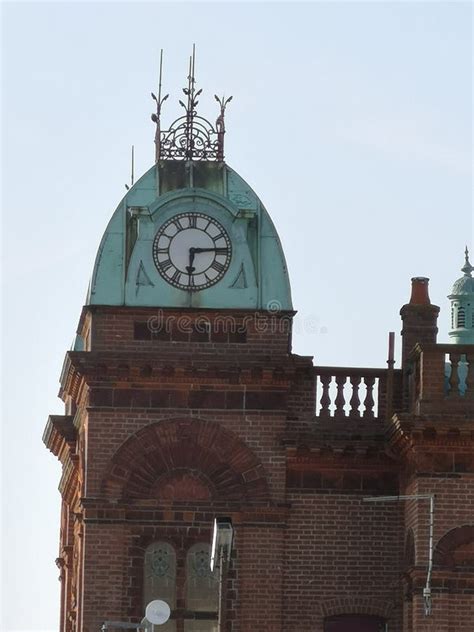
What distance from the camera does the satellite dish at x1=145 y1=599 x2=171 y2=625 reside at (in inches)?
1718

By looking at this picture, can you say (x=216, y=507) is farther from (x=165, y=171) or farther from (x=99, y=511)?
(x=165, y=171)

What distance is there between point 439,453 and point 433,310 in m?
3.93

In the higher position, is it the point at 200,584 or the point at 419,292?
the point at 419,292

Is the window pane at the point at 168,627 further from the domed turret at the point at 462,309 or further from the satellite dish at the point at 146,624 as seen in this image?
the domed turret at the point at 462,309

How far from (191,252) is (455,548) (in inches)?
295

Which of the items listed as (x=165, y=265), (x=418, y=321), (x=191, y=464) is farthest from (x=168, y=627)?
(x=418, y=321)

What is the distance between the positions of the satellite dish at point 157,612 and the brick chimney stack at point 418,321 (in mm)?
7586

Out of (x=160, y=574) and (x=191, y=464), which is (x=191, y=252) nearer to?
(x=191, y=464)

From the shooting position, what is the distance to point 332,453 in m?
48.0

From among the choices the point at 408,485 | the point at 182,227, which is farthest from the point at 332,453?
the point at 182,227

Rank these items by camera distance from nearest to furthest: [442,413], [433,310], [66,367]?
[442,413] < [433,310] < [66,367]

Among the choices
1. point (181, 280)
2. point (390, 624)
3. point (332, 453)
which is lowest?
point (390, 624)

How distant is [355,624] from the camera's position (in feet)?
157

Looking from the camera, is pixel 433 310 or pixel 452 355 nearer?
pixel 452 355
